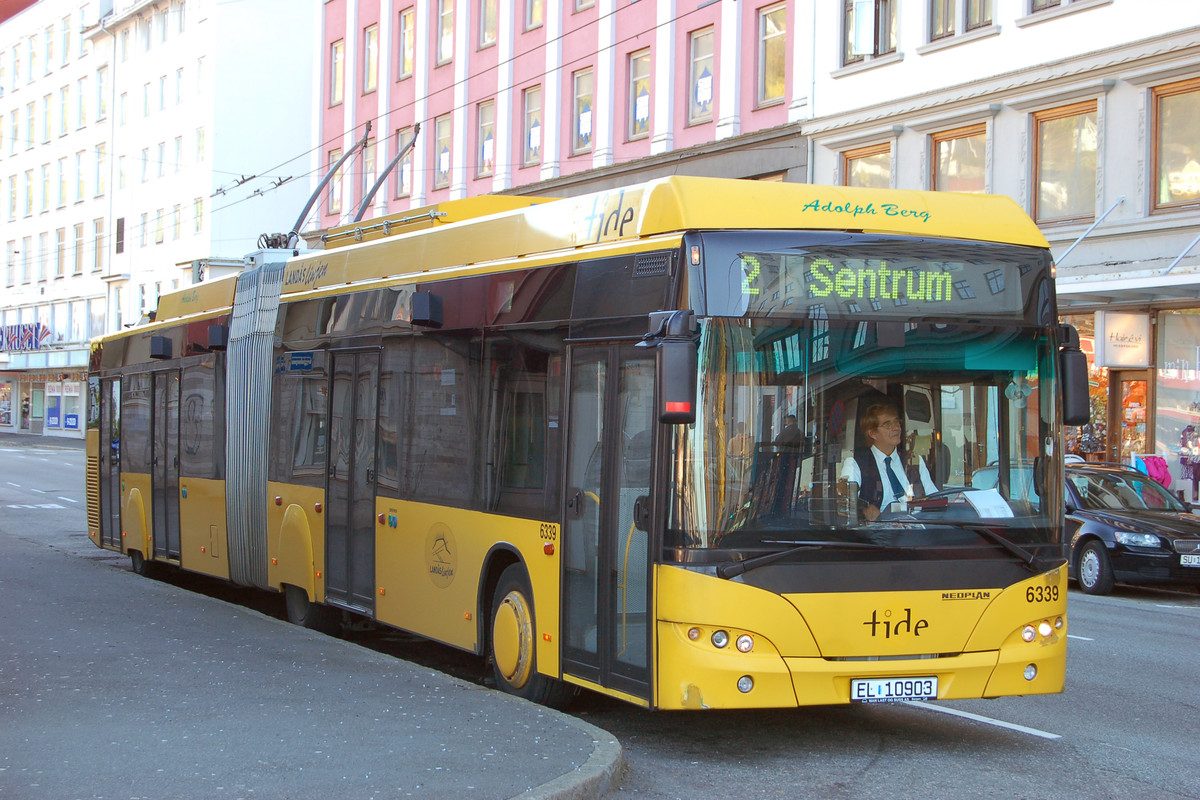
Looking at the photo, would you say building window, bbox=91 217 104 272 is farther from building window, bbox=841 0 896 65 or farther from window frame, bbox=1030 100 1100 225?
window frame, bbox=1030 100 1100 225

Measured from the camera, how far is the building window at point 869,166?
28.0 metres

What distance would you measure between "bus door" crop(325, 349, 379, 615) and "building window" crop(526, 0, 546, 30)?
88.0 feet


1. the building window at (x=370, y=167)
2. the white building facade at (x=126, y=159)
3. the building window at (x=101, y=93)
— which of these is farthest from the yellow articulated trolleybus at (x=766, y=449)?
the building window at (x=101, y=93)

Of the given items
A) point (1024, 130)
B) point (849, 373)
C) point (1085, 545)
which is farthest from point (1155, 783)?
point (1024, 130)

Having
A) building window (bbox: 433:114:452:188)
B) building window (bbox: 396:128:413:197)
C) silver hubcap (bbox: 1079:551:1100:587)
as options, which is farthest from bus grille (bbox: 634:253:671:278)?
building window (bbox: 396:128:413:197)

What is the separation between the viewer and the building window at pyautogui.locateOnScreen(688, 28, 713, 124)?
3136 centimetres

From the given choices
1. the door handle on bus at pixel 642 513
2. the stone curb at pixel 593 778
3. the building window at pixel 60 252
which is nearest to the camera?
the stone curb at pixel 593 778

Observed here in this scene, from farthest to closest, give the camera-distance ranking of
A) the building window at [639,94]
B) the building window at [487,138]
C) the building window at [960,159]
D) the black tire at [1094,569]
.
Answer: the building window at [487,138]
the building window at [639,94]
the building window at [960,159]
the black tire at [1094,569]

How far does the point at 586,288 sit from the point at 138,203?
62.5 meters

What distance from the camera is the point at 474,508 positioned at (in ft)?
29.8

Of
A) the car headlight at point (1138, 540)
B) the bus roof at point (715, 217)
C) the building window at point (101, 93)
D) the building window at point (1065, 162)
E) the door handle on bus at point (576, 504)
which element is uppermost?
the building window at point (101, 93)

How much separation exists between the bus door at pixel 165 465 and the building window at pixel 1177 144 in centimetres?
1579

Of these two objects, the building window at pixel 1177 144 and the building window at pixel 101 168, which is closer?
the building window at pixel 1177 144

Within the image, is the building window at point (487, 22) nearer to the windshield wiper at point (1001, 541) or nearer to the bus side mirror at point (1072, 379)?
the bus side mirror at point (1072, 379)
